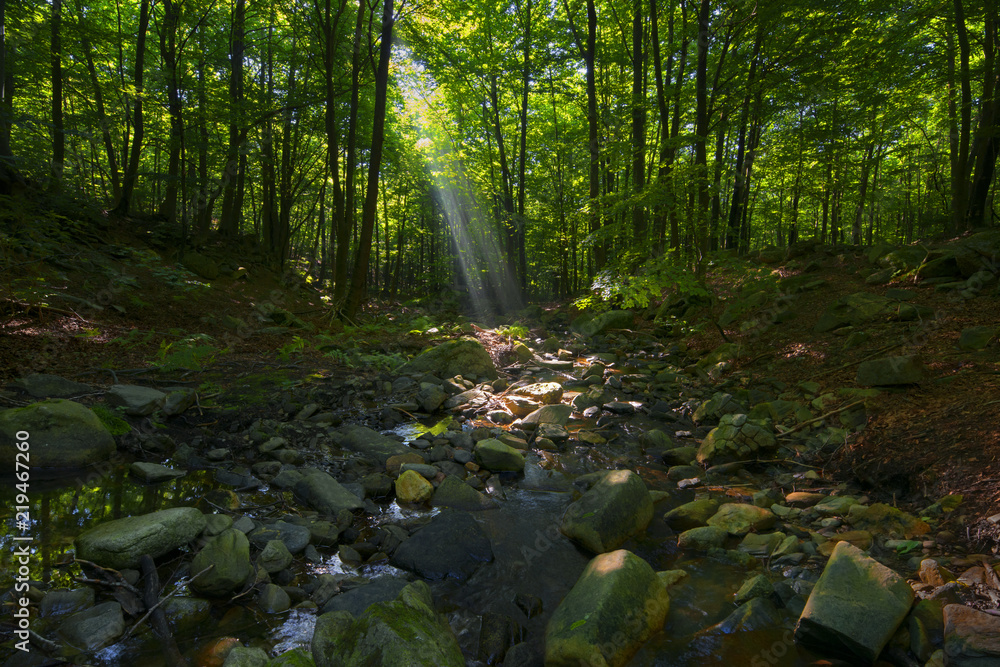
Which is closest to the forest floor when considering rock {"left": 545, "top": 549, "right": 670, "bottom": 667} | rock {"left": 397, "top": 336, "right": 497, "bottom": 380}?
rock {"left": 397, "top": 336, "right": 497, "bottom": 380}

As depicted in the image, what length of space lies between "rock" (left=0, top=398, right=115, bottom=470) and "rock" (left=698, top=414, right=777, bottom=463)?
565 centimetres

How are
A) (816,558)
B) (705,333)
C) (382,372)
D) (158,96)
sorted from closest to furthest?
(816,558), (382,372), (705,333), (158,96)

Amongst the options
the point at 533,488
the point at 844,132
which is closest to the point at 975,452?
the point at 533,488

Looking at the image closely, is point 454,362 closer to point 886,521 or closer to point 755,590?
point 755,590

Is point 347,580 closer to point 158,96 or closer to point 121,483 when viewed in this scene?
point 121,483

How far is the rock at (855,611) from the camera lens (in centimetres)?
234

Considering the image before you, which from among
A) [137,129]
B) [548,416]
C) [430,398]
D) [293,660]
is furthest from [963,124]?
[137,129]

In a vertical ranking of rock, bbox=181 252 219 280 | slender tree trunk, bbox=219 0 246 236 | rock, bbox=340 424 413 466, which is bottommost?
rock, bbox=340 424 413 466

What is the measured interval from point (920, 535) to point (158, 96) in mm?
16249

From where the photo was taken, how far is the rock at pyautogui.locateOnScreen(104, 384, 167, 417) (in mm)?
4602

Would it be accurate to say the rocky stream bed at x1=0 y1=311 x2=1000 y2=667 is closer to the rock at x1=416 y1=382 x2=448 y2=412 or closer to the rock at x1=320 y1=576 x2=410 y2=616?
the rock at x1=320 y1=576 x2=410 y2=616

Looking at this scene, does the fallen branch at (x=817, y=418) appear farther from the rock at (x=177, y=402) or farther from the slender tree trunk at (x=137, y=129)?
the slender tree trunk at (x=137, y=129)

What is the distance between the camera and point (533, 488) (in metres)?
4.55

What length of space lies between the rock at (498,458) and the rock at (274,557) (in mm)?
2219
